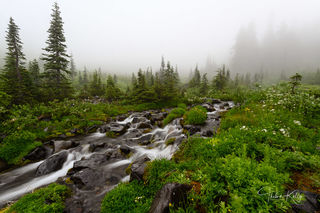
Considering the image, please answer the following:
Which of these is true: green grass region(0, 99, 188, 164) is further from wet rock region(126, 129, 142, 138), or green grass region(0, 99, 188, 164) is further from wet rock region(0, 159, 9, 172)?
wet rock region(126, 129, 142, 138)

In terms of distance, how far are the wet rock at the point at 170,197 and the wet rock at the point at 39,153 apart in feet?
33.3

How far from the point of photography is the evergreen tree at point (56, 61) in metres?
23.1

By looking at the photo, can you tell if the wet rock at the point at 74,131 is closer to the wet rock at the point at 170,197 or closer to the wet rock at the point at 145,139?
the wet rock at the point at 145,139

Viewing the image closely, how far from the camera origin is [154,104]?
2719 centimetres

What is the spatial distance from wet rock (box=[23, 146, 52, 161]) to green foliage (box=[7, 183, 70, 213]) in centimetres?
541

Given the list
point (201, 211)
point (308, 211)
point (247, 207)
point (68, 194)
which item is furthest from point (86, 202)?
point (308, 211)

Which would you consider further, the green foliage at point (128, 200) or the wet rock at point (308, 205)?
the green foliage at point (128, 200)

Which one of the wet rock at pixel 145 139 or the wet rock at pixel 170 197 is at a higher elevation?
the wet rock at pixel 170 197

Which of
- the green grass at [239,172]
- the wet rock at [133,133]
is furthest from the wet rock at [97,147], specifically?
the green grass at [239,172]

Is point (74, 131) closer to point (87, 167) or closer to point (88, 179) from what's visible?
point (87, 167)

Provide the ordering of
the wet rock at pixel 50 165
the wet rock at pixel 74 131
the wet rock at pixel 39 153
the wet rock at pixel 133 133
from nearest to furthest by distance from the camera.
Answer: the wet rock at pixel 50 165 → the wet rock at pixel 39 153 → the wet rock at pixel 133 133 → the wet rock at pixel 74 131

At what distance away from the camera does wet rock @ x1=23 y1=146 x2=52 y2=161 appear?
8766 millimetres

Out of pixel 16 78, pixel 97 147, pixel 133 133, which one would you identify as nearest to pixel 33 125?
pixel 97 147

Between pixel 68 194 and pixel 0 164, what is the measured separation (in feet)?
A: 22.5
